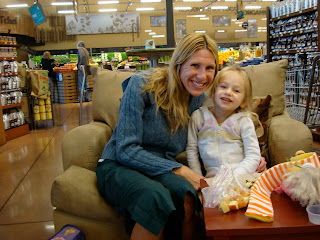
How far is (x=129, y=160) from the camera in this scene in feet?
5.19

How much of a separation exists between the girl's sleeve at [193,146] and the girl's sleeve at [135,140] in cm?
24

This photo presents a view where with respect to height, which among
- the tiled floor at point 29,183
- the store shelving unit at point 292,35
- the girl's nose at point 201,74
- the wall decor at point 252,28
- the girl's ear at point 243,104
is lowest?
the tiled floor at point 29,183

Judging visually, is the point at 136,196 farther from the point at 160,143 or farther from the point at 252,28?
the point at 252,28

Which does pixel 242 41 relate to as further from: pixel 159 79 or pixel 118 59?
pixel 159 79

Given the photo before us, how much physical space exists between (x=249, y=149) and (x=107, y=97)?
3.45ft

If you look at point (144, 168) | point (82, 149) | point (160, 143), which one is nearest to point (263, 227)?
point (144, 168)

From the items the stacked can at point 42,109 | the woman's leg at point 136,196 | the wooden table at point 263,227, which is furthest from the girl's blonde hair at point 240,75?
the stacked can at point 42,109

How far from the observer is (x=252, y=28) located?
19.6 meters

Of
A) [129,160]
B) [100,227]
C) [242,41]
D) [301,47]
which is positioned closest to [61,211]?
[100,227]

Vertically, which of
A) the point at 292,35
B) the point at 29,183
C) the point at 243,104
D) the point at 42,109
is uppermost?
the point at 292,35

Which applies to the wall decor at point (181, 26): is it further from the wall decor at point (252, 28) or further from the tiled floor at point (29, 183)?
the tiled floor at point (29, 183)

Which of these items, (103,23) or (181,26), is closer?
(103,23)

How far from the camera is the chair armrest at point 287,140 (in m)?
1.83

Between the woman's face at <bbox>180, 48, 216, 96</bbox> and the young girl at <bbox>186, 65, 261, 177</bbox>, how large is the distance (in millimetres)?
173
